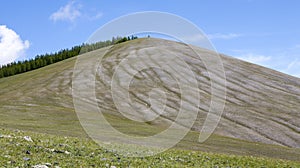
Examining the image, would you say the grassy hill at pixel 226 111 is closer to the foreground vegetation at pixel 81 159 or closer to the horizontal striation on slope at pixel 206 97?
the horizontal striation on slope at pixel 206 97

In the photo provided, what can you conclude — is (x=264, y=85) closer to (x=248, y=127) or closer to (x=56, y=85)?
(x=248, y=127)

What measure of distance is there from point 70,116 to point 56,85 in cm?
5162

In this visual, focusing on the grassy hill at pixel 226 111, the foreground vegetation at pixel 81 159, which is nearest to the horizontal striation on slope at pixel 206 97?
the grassy hill at pixel 226 111

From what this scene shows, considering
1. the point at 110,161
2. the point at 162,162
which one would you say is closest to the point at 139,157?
the point at 162,162

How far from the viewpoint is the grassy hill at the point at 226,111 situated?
5412 centimetres

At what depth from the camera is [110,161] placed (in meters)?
20.0

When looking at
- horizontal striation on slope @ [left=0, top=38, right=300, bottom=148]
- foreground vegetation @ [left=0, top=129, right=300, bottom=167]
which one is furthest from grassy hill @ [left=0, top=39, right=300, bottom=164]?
foreground vegetation @ [left=0, top=129, right=300, bottom=167]

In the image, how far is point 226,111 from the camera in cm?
9356

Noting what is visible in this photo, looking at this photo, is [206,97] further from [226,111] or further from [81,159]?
[81,159]

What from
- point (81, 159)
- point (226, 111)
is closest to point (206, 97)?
point (226, 111)

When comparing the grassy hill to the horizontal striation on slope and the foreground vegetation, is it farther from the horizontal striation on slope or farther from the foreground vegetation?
the foreground vegetation

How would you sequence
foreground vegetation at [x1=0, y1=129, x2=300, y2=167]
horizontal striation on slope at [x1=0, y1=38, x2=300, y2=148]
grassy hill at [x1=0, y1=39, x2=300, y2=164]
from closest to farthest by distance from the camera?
foreground vegetation at [x1=0, y1=129, x2=300, y2=167] → grassy hill at [x1=0, y1=39, x2=300, y2=164] → horizontal striation on slope at [x1=0, y1=38, x2=300, y2=148]

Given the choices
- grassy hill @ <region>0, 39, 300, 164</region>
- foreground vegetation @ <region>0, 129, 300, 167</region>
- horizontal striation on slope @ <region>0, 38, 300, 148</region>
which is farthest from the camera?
horizontal striation on slope @ <region>0, 38, 300, 148</region>

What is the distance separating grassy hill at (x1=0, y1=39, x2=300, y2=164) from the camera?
54.1m
